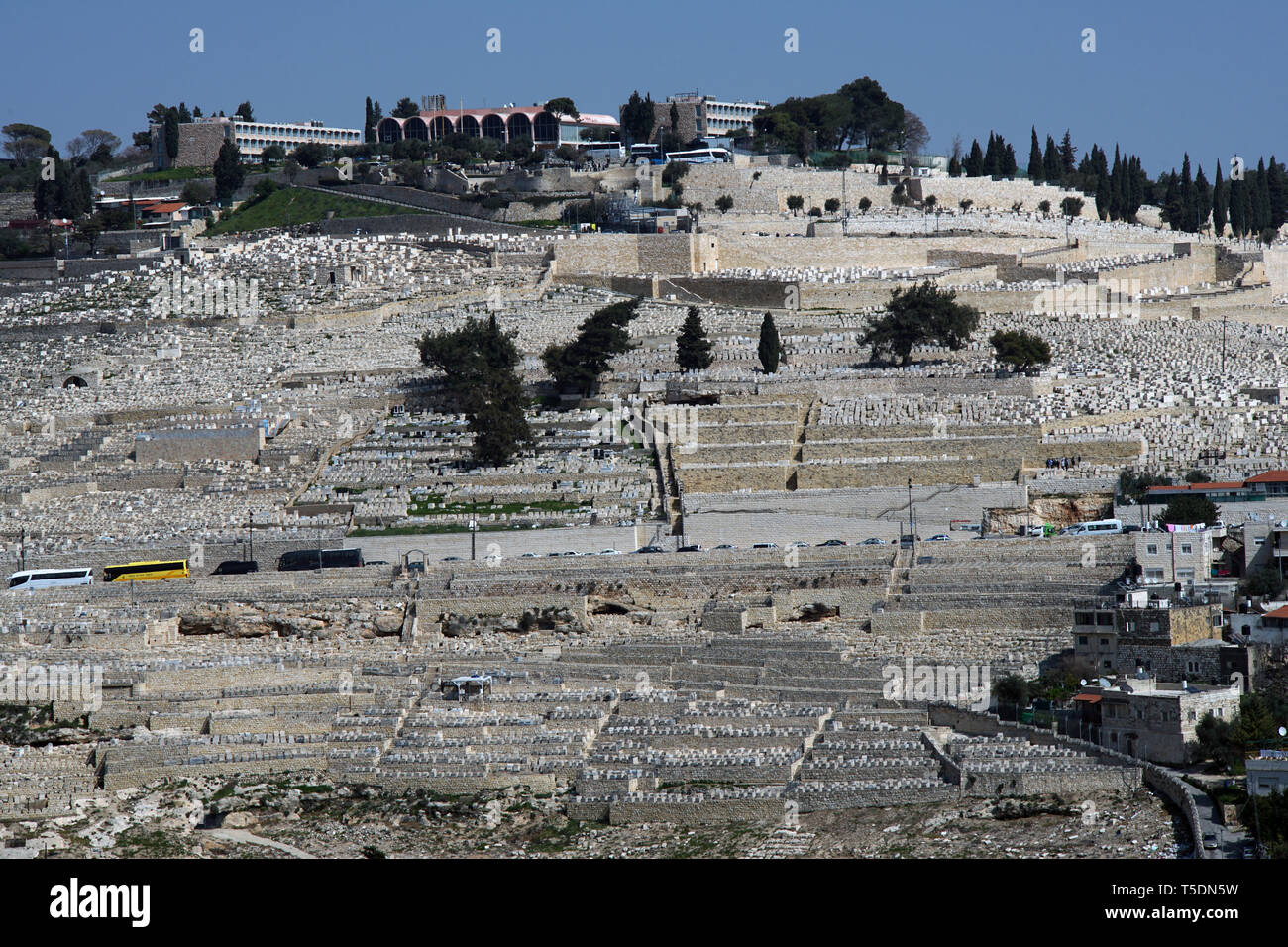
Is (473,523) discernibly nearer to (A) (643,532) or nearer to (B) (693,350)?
(A) (643,532)

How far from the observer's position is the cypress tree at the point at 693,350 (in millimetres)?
47062

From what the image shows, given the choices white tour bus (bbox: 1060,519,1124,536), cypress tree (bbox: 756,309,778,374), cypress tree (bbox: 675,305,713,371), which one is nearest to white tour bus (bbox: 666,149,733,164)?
cypress tree (bbox: 675,305,713,371)

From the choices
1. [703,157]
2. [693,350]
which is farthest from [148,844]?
[703,157]

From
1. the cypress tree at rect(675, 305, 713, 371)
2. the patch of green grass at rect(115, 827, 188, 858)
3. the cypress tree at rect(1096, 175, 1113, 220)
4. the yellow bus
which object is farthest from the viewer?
the cypress tree at rect(1096, 175, 1113, 220)

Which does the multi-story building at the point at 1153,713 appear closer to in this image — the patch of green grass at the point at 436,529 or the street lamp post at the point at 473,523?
the street lamp post at the point at 473,523

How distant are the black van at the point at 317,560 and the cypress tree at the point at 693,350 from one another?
505 inches

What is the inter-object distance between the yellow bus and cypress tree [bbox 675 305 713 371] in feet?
47.9

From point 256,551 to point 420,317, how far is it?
65.1 ft

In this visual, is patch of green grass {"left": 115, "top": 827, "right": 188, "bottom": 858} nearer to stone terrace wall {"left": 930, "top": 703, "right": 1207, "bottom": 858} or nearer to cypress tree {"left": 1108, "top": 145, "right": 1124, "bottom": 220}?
stone terrace wall {"left": 930, "top": 703, "right": 1207, "bottom": 858}

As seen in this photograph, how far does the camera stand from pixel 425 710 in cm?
2886

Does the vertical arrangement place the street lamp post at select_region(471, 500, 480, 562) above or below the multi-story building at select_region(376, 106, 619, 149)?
below

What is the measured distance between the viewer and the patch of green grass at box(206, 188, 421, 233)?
7025 centimetres

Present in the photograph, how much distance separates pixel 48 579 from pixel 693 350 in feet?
55.1
